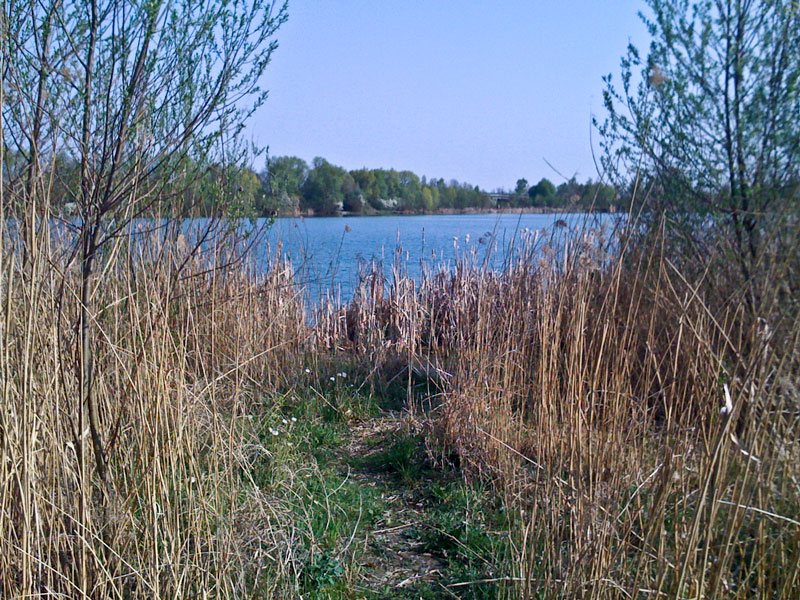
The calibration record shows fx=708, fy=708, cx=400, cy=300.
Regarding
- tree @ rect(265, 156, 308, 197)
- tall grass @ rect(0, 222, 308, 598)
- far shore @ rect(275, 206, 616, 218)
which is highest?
tree @ rect(265, 156, 308, 197)

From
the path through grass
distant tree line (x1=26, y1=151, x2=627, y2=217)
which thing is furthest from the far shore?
Answer: the path through grass

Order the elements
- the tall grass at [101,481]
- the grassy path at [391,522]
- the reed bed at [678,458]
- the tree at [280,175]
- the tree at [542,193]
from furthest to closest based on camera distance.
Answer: the tree at [280,175], the tree at [542,193], the grassy path at [391,522], the tall grass at [101,481], the reed bed at [678,458]

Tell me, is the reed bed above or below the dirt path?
above

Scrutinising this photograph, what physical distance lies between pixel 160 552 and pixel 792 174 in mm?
2186

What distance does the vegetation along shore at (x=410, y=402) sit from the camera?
1523 millimetres

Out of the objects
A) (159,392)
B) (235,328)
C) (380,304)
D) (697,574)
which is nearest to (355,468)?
(235,328)

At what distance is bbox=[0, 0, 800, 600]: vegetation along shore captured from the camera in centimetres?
152

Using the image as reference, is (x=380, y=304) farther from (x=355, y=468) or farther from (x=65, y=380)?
(x=65, y=380)

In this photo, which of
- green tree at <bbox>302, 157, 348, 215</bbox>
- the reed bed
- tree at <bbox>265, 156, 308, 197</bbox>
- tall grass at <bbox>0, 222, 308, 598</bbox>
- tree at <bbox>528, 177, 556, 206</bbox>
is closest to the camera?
the reed bed

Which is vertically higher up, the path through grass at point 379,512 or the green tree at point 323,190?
the green tree at point 323,190

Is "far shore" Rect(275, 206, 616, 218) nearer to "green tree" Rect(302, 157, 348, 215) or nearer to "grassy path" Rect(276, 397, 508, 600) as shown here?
"green tree" Rect(302, 157, 348, 215)

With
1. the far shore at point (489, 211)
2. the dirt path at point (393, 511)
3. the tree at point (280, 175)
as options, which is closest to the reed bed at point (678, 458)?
the far shore at point (489, 211)

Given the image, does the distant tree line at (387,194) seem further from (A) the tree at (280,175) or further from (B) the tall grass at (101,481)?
(B) the tall grass at (101,481)

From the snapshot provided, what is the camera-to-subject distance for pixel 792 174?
2158mm
